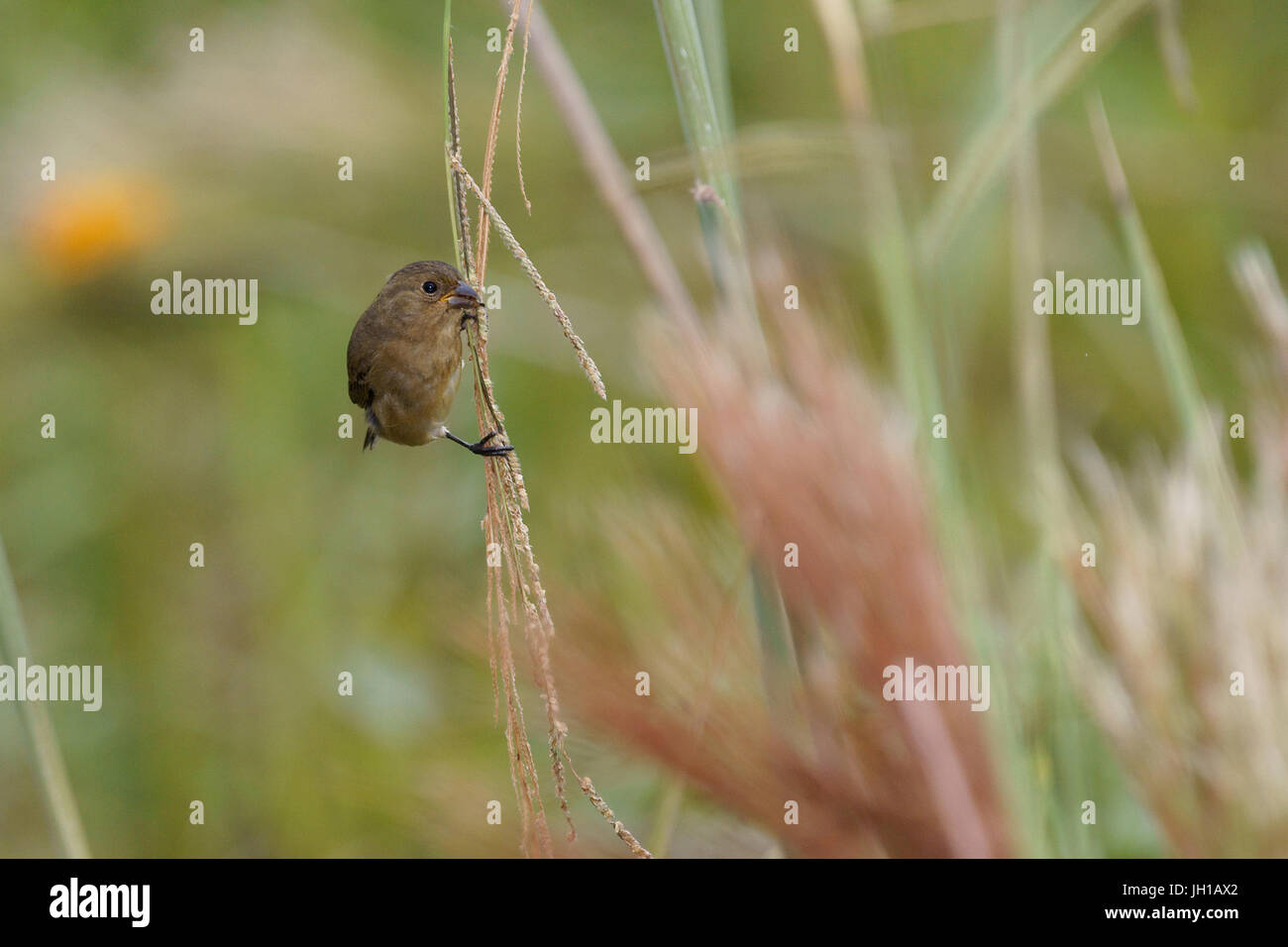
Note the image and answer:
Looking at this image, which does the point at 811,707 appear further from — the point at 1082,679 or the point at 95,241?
the point at 95,241

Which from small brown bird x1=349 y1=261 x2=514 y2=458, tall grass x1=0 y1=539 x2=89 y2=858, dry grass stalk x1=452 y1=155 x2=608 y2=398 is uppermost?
small brown bird x1=349 y1=261 x2=514 y2=458

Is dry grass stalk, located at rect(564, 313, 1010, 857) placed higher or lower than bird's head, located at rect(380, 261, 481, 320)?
lower

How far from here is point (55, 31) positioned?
119 inches

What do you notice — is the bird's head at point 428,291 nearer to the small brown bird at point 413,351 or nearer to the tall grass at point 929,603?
the small brown bird at point 413,351

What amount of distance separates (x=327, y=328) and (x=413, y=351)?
1.31 m

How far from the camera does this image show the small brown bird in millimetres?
1820

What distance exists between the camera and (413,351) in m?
1.88

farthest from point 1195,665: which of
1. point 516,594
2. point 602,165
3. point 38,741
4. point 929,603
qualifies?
point 38,741

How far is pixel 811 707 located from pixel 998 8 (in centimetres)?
103

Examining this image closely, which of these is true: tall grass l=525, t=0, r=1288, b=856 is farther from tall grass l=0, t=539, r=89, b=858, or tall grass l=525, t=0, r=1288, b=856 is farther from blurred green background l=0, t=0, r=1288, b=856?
blurred green background l=0, t=0, r=1288, b=856

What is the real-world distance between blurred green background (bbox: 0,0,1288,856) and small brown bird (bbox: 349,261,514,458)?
0.59 meters

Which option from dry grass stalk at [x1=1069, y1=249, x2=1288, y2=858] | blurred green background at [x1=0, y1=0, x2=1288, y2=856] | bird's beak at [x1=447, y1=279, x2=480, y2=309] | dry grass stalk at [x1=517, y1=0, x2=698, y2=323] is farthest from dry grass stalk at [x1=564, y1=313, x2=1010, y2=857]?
blurred green background at [x1=0, y1=0, x2=1288, y2=856]

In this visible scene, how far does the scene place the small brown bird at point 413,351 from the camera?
5.97ft
